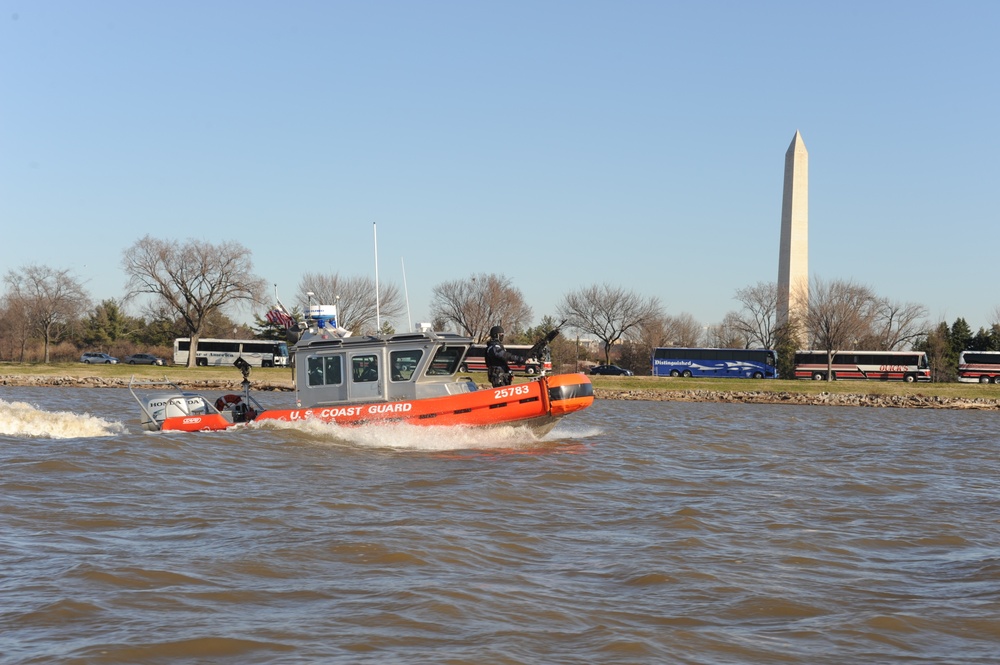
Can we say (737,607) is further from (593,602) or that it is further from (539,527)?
(539,527)

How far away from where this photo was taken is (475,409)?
55.6 feet

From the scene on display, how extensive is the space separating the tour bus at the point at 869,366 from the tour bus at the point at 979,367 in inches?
97.0

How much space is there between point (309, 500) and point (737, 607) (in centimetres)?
561

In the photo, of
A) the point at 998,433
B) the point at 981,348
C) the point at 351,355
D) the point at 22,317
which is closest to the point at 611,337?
the point at 981,348

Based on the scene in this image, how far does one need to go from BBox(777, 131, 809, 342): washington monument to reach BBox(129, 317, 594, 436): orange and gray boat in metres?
52.1

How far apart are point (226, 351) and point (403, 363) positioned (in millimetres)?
63049

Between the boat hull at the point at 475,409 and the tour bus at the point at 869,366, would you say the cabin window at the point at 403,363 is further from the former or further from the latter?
the tour bus at the point at 869,366

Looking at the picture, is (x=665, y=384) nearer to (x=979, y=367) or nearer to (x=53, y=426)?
(x=979, y=367)

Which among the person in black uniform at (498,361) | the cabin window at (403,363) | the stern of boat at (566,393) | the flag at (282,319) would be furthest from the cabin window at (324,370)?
the stern of boat at (566,393)

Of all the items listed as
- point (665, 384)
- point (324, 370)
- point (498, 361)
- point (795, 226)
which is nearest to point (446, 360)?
point (498, 361)

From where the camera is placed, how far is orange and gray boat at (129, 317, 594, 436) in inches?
669

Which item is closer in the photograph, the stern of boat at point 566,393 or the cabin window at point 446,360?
the stern of boat at point 566,393

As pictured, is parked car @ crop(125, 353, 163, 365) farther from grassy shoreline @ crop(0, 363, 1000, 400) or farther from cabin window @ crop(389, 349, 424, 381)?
cabin window @ crop(389, 349, 424, 381)

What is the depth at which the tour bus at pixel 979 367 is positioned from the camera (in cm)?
6450
